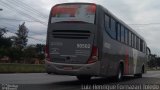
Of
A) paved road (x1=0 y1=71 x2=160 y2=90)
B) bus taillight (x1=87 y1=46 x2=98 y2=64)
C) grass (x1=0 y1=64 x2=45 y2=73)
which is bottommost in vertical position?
paved road (x1=0 y1=71 x2=160 y2=90)

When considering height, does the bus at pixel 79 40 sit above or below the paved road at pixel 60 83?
above

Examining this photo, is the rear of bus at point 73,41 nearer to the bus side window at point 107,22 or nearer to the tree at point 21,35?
the bus side window at point 107,22

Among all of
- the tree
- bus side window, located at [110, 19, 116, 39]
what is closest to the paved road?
bus side window, located at [110, 19, 116, 39]

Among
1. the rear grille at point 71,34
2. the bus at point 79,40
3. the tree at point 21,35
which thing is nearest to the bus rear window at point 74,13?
the bus at point 79,40

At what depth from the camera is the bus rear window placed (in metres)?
15.9

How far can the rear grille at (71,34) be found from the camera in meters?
15.7

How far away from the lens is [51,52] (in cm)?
1595

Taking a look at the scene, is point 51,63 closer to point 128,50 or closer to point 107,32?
point 107,32

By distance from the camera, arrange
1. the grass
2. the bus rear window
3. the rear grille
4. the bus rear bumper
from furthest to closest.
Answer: the grass → the bus rear window → the rear grille → the bus rear bumper

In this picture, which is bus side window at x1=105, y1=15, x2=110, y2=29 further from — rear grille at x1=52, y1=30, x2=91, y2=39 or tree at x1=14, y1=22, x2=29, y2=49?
tree at x1=14, y1=22, x2=29, y2=49

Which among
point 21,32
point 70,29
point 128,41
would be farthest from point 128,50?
point 21,32

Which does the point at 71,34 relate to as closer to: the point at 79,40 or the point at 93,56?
the point at 79,40

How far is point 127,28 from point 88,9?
6.12 meters

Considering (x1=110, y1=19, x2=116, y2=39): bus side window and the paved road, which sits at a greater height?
(x1=110, y1=19, x2=116, y2=39): bus side window
